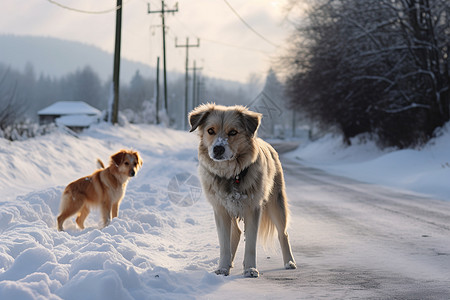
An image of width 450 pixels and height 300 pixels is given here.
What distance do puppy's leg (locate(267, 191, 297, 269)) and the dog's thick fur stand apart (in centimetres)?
354

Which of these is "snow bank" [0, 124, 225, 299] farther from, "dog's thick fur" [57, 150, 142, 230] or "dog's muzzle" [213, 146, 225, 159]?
"dog's muzzle" [213, 146, 225, 159]

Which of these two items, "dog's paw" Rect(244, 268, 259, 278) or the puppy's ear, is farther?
the puppy's ear

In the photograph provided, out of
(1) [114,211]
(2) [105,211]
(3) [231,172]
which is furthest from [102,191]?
(3) [231,172]

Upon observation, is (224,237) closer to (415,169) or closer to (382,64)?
(415,169)

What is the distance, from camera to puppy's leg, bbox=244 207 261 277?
15.4 feet

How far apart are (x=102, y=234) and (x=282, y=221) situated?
93.6 inches

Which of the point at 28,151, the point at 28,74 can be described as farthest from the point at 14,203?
the point at 28,74

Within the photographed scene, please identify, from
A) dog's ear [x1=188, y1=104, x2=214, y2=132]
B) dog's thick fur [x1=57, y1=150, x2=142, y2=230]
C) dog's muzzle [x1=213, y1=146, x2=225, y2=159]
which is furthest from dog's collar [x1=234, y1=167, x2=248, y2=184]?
dog's thick fur [x1=57, y1=150, x2=142, y2=230]

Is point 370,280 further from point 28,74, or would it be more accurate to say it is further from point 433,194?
point 28,74

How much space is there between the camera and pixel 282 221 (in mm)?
5406

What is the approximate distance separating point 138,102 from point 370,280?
137 metres

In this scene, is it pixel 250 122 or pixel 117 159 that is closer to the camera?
pixel 250 122

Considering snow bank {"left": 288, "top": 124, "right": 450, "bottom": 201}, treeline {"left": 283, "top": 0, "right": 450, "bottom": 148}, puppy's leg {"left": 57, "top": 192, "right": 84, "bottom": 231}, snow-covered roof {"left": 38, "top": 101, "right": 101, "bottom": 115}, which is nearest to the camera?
puppy's leg {"left": 57, "top": 192, "right": 84, "bottom": 231}

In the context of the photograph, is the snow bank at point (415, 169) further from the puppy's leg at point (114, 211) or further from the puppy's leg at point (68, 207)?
the puppy's leg at point (68, 207)
